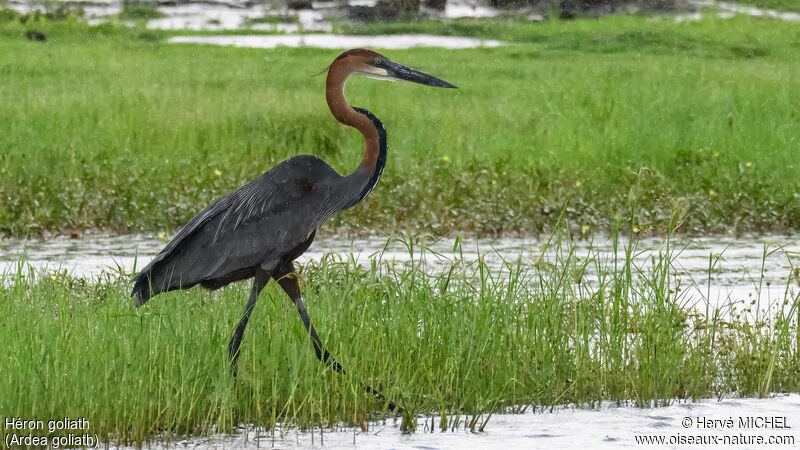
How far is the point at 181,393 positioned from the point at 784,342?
10.3ft

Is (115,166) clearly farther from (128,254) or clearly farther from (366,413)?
(366,413)

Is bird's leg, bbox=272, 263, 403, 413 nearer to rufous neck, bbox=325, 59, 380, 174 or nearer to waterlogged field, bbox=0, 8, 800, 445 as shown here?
waterlogged field, bbox=0, 8, 800, 445

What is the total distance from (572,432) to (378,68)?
2.05 metres

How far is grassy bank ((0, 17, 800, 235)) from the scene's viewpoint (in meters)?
11.1

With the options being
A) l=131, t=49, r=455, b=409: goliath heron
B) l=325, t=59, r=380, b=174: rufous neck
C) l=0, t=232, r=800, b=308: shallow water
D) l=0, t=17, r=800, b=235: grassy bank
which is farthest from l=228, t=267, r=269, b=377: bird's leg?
l=0, t=232, r=800, b=308: shallow water

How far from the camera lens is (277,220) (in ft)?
18.2

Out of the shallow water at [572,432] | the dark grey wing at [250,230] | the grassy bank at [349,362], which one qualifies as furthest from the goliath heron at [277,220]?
the shallow water at [572,432]

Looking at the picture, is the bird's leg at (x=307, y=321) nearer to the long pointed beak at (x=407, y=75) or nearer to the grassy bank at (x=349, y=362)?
the grassy bank at (x=349, y=362)

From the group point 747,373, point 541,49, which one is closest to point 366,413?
point 747,373

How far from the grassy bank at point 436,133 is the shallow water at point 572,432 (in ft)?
3.77

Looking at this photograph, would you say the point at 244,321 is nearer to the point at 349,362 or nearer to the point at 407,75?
the point at 349,362

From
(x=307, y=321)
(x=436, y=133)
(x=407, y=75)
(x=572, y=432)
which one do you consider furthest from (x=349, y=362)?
(x=436, y=133)

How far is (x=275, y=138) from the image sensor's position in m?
14.3

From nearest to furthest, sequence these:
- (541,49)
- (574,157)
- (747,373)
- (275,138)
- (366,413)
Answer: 1. (366,413)
2. (747,373)
3. (574,157)
4. (275,138)
5. (541,49)
